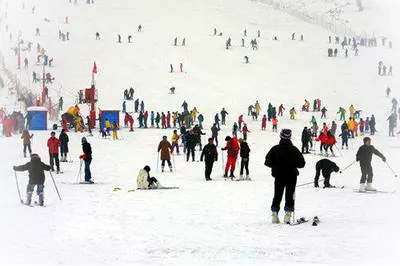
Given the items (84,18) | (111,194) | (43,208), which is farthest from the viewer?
(84,18)

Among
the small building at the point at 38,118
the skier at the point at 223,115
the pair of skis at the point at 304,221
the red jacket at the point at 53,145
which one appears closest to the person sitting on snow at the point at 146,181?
the red jacket at the point at 53,145

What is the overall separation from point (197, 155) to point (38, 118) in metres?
10.9

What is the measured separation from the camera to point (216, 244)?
9578 mm

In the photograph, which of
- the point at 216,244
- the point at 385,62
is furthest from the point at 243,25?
the point at 216,244

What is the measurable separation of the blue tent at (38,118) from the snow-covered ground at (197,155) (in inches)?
118

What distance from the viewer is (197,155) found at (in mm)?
26312

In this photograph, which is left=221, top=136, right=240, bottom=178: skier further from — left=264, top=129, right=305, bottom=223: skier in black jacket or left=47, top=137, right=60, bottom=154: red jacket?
left=264, top=129, right=305, bottom=223: skier in black jacket

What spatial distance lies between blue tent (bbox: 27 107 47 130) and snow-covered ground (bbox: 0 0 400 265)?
3.01m

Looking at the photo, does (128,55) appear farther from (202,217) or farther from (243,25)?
(202,217)

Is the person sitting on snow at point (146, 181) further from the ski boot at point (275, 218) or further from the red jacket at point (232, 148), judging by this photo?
the ski boot at point (275, 218)

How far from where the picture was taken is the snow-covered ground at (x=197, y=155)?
9445 mm

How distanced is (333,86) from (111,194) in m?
35.4

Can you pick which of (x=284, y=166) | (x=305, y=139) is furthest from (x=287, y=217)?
(x=305, y=139)

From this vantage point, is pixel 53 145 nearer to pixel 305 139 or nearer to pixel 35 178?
pixel 35 178
